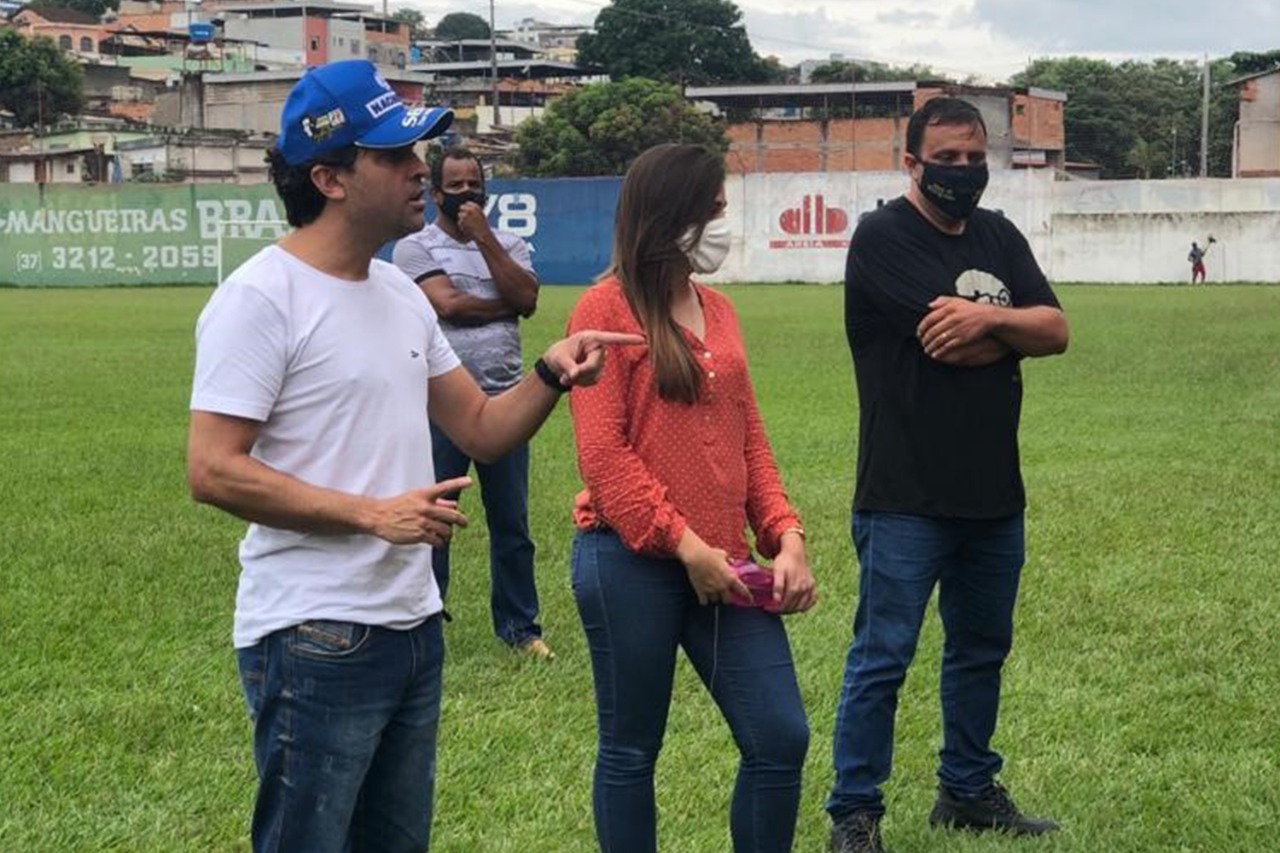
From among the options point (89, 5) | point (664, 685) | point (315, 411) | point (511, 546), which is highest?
point (89, 5)

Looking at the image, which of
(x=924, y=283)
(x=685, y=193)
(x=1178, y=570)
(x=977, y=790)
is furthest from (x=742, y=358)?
(x=1178, y=570)

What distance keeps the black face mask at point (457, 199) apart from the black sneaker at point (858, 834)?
284 cm

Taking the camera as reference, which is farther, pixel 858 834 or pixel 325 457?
pixel 858 834

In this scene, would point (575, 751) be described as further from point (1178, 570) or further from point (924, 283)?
point (1178, 570)

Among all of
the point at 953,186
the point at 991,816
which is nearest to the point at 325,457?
the point at 953,186

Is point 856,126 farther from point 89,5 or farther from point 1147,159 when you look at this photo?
point 89,5

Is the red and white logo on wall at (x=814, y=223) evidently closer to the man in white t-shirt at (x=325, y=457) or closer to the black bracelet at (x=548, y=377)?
the black bracelet at (x=548, y=377)

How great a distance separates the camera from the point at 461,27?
186250mm

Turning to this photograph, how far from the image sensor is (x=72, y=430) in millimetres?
13484

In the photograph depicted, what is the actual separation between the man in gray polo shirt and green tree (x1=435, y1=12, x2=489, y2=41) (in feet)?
581

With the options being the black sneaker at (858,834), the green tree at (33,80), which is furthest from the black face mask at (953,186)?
the green tree at (33,80)

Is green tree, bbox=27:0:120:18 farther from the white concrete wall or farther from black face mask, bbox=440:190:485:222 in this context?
black face mask, bbox=440:190:485:222

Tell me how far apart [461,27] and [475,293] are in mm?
187053

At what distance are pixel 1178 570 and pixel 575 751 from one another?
377cm
